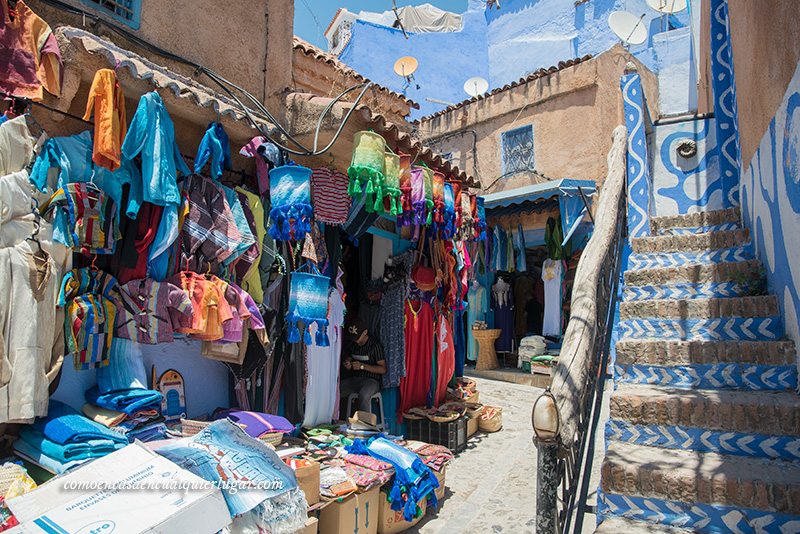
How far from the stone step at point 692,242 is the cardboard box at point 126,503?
14.1 feet

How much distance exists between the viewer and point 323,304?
459 centimetres

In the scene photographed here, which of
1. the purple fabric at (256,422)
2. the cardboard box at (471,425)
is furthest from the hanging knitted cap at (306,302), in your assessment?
the cardboard box at (471,425)

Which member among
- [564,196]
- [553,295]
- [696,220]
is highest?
[564,196]

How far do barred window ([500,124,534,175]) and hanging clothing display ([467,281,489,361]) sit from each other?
10.4ft

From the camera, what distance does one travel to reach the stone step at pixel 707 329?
10.9 ft

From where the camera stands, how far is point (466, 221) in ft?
20.5

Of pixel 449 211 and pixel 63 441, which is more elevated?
pixel 449 211

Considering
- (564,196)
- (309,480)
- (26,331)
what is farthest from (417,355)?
(564,196)

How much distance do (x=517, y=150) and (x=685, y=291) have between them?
876cm

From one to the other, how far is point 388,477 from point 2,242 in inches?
136

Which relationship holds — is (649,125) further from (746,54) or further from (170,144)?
(170,144)

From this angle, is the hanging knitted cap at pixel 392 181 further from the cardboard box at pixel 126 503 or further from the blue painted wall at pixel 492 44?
the blue painted wall at pixel 492 44

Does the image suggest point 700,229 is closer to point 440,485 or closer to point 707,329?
point 707,329

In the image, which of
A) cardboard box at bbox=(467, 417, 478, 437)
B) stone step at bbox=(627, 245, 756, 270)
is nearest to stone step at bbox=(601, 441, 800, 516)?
stone step at bbox=(627, 245, 756, 270)
